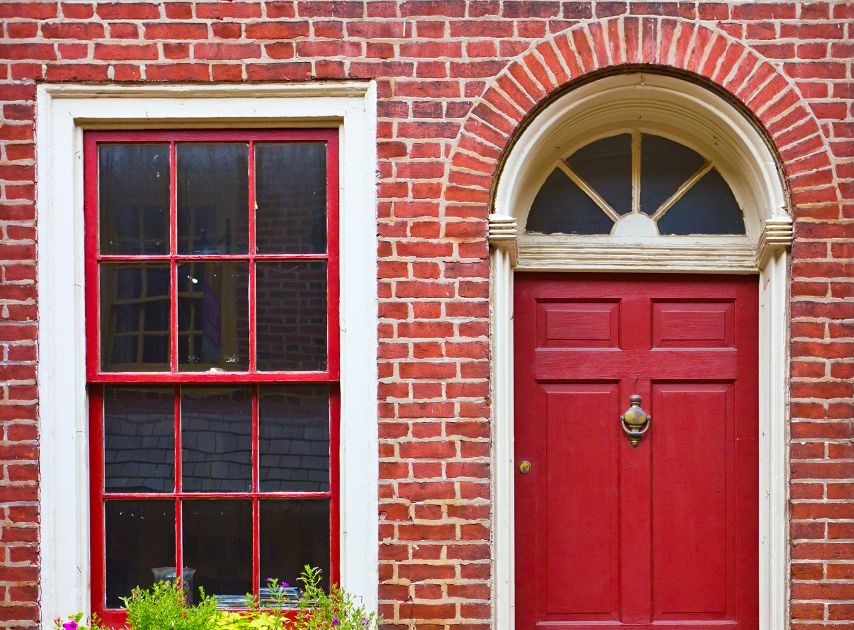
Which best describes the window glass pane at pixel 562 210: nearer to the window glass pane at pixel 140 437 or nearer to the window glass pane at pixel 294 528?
the window glass pane at pixel 294 528

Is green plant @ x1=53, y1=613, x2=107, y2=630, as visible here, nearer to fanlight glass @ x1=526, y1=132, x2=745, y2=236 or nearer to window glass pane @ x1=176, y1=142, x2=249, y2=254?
window glass pane @ x1=176, y1=142, x2=249, y2=254

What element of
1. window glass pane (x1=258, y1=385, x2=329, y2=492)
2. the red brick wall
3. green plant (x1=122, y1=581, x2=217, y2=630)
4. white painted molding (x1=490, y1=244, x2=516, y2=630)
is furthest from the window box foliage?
white painted molding (x1=490, y1=244, x2=516, y2=630)

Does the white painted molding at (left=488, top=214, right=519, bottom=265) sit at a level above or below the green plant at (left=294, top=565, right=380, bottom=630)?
above

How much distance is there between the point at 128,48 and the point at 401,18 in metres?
1.19

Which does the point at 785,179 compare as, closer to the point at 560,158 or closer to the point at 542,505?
the point at 560,158

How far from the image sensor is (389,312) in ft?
12.3

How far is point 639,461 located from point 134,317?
240 cm

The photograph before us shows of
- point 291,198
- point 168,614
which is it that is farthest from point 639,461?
point 168,614

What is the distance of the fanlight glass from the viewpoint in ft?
13.4

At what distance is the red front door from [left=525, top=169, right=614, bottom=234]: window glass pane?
0.94ft

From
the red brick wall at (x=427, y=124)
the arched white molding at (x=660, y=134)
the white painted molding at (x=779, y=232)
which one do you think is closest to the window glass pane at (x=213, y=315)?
the red brick wall at (x=427, y=124)

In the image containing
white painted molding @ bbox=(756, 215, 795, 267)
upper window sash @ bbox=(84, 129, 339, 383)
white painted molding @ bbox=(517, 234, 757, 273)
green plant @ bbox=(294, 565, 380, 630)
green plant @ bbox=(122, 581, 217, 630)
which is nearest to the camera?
green plant @ bbox=(122, 581, 217, 630)

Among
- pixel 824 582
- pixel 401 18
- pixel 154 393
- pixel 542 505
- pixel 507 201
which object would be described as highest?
pixel 401 18

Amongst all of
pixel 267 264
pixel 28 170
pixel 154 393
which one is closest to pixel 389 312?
pixel 267 264
